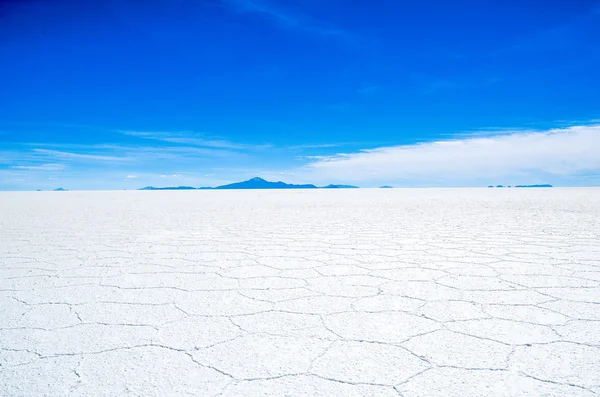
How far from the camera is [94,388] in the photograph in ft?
3.23

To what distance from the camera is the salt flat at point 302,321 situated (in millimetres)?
1009

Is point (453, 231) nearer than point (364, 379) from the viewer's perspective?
No

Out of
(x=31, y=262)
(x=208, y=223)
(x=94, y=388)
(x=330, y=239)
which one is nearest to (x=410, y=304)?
(x=94, y=388)

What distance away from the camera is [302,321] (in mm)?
1412

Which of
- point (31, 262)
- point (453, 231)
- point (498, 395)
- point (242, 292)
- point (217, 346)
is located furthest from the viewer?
point (453, 231)

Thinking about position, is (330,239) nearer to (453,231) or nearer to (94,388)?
(453,231)

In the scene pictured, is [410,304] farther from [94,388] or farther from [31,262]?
[31,262]

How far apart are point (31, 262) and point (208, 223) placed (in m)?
2.38

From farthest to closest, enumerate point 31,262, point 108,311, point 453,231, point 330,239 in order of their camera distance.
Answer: point 453,231 < point 330,239 < point 31,262 < point 108,311

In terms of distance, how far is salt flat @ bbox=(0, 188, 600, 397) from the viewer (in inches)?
39.7

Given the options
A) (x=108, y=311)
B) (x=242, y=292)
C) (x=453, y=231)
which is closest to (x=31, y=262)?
(x=108, y=311)

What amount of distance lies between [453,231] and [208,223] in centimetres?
282

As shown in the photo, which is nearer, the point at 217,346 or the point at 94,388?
the point at 94,388

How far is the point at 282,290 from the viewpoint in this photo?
1.80 metres
